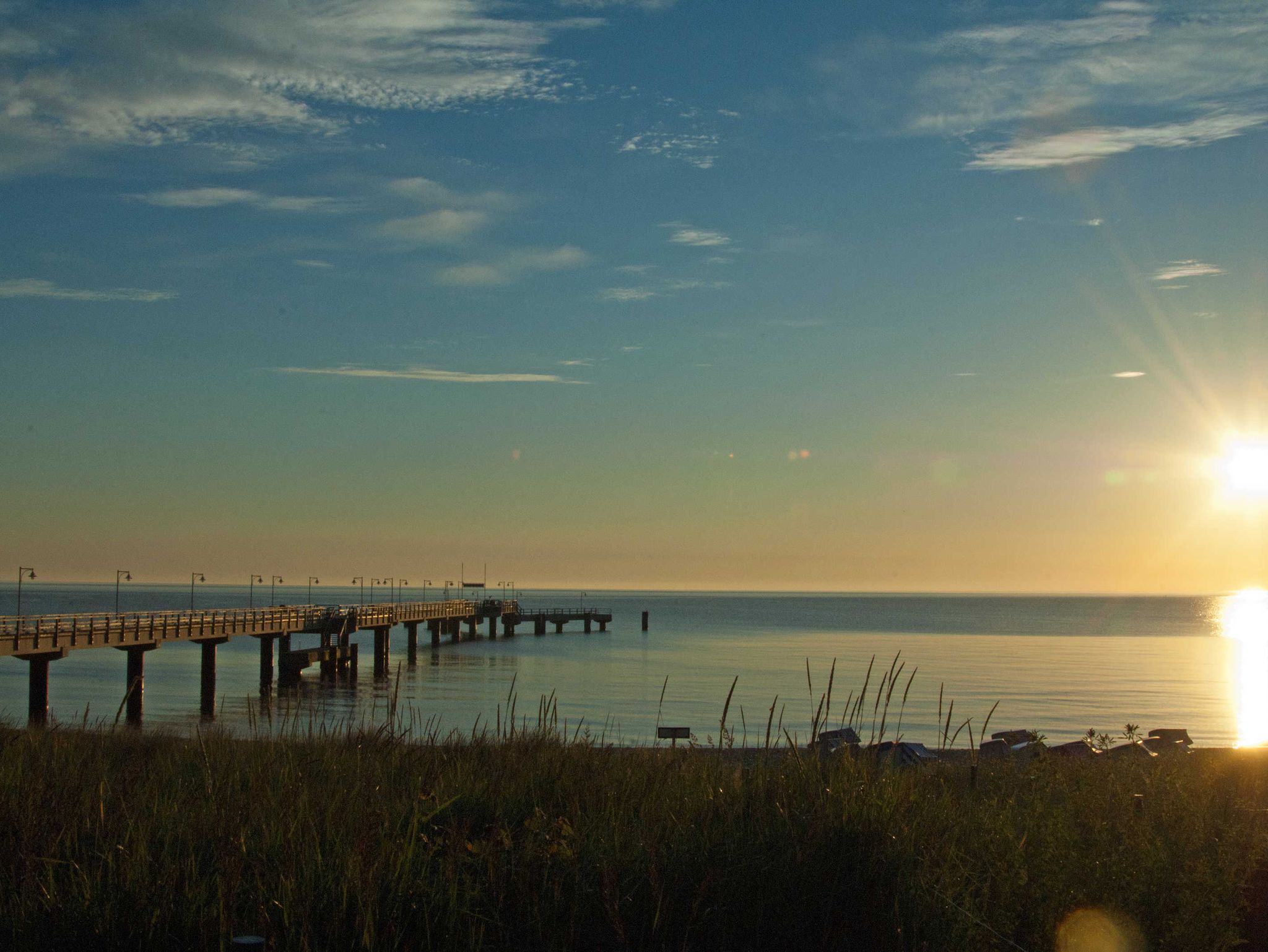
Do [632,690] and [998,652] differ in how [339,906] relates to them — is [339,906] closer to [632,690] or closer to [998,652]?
[632,690]

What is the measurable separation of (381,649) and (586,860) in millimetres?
68629

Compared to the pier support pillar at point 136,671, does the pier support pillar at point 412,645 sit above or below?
below

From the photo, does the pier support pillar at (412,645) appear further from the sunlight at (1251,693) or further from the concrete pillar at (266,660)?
the sunlight at (1251,693)

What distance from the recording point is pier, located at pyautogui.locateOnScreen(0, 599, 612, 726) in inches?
1553

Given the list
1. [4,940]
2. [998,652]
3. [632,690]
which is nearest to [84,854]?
[4,940]

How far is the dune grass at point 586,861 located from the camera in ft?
19.9

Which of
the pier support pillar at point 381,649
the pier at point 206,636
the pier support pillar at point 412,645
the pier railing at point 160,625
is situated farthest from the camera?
the pier support pillar at point 412,645

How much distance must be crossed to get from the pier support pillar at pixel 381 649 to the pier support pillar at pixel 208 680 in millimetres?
20888

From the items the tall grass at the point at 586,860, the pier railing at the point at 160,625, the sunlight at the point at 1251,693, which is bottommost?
the sunlight at the point at 1251,693

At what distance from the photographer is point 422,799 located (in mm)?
8008

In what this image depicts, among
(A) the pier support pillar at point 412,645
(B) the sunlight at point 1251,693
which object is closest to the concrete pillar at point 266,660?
(A) the pier support pillar at point 412,645

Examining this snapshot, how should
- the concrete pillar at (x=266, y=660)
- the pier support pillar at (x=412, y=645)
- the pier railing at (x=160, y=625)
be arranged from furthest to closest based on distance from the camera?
1. the pier support pillar at (x=412, y=645)
2. the concrete pillar at (x=266, y=660)
3. the pier railing at (x=160, y=625)

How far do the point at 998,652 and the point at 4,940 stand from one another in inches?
4054

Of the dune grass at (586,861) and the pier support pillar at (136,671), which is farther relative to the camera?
the pier support pillar at (136,671)
